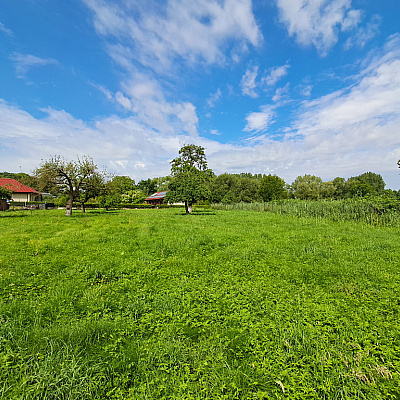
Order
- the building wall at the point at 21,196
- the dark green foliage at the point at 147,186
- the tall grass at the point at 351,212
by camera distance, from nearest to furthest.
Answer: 1. the tall grass at the point at 351,212
2. the building wall at the point at 21,196
3. the dark green foliage at the point at 147,186

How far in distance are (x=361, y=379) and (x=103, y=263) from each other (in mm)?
6122

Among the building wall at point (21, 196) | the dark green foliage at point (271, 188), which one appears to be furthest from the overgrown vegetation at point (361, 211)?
the building wall at point (21, 196)

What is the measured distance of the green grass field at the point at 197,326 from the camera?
8.11 ft

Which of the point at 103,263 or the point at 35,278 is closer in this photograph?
the point at 35,278

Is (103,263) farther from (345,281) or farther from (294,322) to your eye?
(345,281)

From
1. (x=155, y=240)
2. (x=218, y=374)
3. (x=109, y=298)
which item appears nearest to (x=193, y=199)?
(x=155, y=240)

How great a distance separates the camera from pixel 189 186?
26938 mm

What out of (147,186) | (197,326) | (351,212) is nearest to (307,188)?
(351,212)

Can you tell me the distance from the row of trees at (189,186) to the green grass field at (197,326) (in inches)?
600

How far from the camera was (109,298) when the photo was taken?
4.49m

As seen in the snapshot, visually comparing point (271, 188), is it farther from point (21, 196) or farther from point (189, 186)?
point (21, 196)

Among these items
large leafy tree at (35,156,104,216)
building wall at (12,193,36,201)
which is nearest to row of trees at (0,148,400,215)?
large leafy tree at (35,156,104,216)

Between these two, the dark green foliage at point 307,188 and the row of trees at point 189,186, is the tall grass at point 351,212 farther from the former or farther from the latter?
the dark green foliage at point 307,188

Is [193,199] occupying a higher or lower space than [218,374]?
higher
